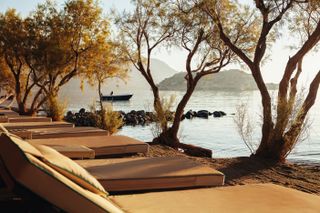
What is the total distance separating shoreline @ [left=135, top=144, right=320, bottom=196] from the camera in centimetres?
647

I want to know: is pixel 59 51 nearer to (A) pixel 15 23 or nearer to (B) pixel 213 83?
(A) pixel 15 23

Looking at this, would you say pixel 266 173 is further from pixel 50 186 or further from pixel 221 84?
pixel 221 84

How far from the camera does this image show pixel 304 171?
305 inches

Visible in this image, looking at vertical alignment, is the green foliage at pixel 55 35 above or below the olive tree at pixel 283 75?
above

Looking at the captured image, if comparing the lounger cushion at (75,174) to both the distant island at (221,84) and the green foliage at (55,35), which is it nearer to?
the green foliage at (55,35)

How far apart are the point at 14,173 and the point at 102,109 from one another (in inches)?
455

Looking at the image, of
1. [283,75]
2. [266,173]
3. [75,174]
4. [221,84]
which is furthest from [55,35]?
[221,84]

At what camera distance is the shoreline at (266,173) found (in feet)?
21.2

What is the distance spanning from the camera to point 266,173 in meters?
7.30

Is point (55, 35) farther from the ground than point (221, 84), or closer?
closer

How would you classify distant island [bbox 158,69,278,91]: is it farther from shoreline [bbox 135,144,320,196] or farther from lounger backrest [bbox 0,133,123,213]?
lounger backrest [bbox 0,133,123,213]

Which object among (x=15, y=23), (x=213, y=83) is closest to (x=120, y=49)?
(x=15, y=23)

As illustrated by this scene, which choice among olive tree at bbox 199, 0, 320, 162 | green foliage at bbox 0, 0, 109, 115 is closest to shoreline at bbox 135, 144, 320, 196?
olive tree at bbox 199, 0, 320, 162

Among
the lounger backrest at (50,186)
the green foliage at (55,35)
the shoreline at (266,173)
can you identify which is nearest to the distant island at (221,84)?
the green foliage at (55,35)
